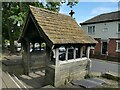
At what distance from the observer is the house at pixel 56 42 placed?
9.15m

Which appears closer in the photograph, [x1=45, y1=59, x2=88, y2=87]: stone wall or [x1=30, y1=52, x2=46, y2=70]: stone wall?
[x1=45, y1=59, x2=88, y2=87]: stone wall

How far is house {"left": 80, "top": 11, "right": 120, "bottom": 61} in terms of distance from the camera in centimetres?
2598

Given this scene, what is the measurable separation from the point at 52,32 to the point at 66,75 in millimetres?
2690

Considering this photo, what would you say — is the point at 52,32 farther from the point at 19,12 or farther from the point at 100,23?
the point at 100,23

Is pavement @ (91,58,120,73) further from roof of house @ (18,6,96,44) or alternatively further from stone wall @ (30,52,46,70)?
roof of house @ (18,6,96,44)

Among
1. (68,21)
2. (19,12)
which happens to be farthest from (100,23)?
(68,21)

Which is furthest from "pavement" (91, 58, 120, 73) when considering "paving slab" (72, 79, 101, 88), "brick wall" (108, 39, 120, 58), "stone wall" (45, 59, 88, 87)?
"brick wall" (108, 39, 120, 58)

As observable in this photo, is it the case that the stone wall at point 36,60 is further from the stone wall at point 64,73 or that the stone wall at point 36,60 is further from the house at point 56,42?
the stone wall at point 64,73

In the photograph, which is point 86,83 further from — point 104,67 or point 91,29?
point 91,29

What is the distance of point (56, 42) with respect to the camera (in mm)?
8805

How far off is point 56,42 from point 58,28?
5.95ft

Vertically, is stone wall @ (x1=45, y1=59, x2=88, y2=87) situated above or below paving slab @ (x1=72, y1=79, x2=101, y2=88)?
above

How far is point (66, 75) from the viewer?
388 inches

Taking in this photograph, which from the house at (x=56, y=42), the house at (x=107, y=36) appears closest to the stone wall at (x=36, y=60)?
the house at (x=56, y=42)
